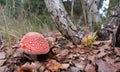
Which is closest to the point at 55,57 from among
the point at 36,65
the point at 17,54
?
the point at 36,65

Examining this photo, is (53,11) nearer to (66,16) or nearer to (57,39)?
(66,16)

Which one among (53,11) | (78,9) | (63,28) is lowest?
(78,9)

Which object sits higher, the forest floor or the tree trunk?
the tree trunk

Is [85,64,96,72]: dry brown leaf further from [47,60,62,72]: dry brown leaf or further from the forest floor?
[47,60,62,72]: dry brown leaf

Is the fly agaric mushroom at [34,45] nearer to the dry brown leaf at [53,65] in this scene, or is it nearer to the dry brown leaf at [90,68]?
the dry brown leaf at [53,65]

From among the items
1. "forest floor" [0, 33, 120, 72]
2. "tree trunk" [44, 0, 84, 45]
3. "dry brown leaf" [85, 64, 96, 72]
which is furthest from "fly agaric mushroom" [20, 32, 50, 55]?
"tree trunk" [44, 0, 84, 45]
